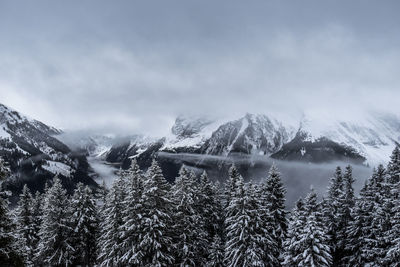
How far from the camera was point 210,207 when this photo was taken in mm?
48781

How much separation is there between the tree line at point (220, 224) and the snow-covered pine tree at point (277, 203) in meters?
0.12

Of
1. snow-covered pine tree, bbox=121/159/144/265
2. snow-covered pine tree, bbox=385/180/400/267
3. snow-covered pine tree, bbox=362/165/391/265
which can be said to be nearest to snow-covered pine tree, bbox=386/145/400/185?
snow-covered pine tree, bbox=362/165/391/265

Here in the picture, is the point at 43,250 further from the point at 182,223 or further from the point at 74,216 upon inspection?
the point at 182,223

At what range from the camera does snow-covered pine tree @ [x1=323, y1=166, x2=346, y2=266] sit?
47.4 meters

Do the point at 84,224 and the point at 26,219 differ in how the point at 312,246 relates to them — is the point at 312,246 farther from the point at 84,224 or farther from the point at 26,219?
the point at 26,219

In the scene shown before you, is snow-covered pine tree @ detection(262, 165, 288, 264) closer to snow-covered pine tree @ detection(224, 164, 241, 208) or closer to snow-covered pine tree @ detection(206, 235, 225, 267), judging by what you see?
snow-covered pine tree @ detection(224, 164, 241, 208)

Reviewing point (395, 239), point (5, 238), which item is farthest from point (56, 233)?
point (395, 239)

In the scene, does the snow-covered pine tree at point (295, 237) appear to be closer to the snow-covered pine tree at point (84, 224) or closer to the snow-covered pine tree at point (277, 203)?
the snow-covered pine tree at point (277, 203)

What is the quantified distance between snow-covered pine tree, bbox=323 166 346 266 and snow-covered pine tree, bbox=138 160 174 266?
2234cm

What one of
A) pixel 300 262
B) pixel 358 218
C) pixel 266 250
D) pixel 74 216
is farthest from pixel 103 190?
pixel 358 218

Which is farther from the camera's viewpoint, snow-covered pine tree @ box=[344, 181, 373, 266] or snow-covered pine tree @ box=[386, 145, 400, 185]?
snow-covered pine tree @ box=[344, 181, 373, 266]

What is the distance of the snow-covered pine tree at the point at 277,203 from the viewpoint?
1718 inches

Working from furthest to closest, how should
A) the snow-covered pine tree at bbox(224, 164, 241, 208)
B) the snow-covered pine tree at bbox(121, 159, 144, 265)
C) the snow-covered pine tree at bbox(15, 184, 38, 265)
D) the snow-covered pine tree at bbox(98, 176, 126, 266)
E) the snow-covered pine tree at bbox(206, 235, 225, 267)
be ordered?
the snow-covered pine tree at bbox(15, 184, 38, 265), the snow-covered pine tree at bbox(224, 164, 241, 208), the snow-covered pine tree at bbox(206, 235, 225, 267), the snow-covered pine tree at bbox(98, 176, 126, 266), the snow-covered pine tree at bbox(121, 159, 144, 265)

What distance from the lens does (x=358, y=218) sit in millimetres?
43531
